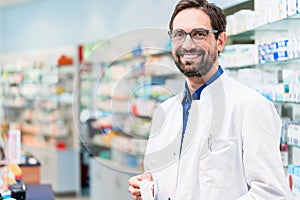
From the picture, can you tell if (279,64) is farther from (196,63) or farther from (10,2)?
(10,2)

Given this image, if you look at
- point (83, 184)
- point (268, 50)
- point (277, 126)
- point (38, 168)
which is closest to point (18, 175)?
point (38, 168)

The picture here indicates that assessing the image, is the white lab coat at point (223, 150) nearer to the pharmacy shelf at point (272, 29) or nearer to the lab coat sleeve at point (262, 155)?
the lab coat sleeve at point (262, 155)

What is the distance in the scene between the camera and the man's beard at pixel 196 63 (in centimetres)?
184

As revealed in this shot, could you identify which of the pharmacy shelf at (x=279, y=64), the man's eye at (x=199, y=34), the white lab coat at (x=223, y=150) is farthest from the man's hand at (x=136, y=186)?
the pharmacy shelf at (x=279, y=64)

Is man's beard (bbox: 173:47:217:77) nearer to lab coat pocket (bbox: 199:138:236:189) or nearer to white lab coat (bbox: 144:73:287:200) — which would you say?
white lab coat (bbox: 144:73:287:200)

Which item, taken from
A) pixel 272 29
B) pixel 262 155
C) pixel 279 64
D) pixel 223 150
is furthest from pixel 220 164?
pixel 272 29

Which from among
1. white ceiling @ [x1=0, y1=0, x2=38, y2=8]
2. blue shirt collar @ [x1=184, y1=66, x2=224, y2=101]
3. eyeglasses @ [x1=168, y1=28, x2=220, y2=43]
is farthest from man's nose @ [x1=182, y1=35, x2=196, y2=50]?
white ceiling @ [x1=0, y1=0, x2=38, y2=8]

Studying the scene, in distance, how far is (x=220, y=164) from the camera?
182cm

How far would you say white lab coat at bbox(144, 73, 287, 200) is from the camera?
1716mm

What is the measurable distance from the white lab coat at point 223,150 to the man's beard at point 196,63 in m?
0.08

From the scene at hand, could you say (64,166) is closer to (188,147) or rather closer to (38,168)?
(38,168)

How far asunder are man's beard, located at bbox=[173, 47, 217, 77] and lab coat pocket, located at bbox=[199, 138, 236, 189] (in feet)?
0.83

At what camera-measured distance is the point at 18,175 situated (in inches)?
165

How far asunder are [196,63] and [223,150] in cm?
31
